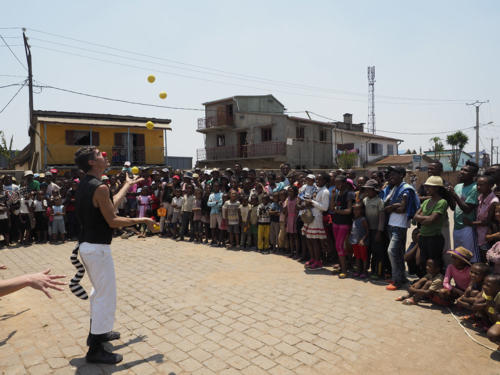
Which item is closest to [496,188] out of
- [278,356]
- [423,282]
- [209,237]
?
[423,282]

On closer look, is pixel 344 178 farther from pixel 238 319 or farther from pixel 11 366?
pixel 11 366

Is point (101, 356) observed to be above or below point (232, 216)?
below

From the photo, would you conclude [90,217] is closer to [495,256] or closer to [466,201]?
[495,256]

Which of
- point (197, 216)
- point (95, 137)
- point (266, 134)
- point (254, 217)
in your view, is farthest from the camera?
point (266, 134)

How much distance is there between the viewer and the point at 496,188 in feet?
17.7

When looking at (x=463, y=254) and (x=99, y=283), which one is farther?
(x=463, y=254)

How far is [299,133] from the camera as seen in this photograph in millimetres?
29562

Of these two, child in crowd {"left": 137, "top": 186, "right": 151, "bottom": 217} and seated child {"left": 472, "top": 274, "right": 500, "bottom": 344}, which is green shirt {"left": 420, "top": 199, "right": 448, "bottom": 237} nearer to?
seated child {"left": 472, "top": 274, "right": 500, "bottom": 344}

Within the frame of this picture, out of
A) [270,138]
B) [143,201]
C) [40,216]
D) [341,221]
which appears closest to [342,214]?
[341,221]

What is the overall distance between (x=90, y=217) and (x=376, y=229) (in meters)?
4.87

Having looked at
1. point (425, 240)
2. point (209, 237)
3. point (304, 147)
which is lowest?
point (209, 237)

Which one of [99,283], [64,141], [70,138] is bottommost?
[99,283]

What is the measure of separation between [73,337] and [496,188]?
6.43 meters

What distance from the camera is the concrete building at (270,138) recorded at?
2872 cm
